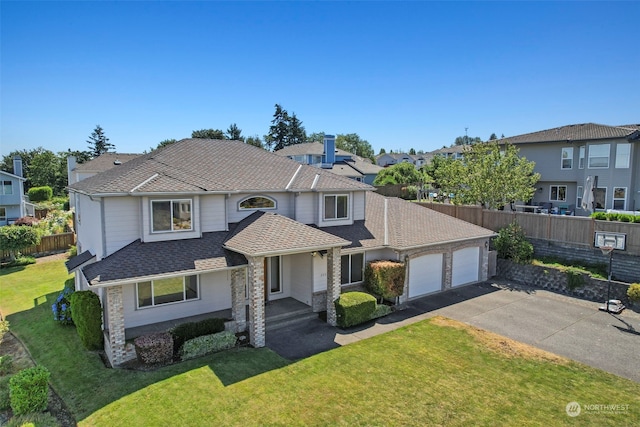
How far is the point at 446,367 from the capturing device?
11711 mm

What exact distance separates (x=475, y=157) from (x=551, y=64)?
864cm

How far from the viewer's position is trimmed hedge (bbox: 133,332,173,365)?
1169cm

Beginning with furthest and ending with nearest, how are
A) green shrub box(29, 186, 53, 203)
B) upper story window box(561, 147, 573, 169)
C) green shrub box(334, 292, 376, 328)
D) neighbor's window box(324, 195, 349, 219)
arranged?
1. green shrub box(29, 186, 53, 203)
2. upper story window box(561, 147, 573, 169)
3. neighbor's window box(324, 195, 349, 219)
4. green shrub box(334, 292, 376, 328)

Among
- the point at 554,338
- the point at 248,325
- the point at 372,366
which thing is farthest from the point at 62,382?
the point at 554,338

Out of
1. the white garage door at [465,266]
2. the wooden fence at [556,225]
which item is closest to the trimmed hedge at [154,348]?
the white garage door at [465,266]

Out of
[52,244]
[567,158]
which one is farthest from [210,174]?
[567,158]

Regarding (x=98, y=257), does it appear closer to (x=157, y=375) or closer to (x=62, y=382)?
(x=62, y=382)

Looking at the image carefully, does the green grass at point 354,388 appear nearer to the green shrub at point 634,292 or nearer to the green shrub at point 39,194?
the green shrub at point 634,292

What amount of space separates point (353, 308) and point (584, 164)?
25139 millimetres

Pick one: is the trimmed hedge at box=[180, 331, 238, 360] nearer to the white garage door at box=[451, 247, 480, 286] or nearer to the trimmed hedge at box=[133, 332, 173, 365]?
the trimmed hedge at box=[133, 332, 173, 365]

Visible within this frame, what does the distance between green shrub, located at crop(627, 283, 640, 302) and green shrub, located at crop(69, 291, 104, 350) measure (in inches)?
873

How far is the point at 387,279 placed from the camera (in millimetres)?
16672

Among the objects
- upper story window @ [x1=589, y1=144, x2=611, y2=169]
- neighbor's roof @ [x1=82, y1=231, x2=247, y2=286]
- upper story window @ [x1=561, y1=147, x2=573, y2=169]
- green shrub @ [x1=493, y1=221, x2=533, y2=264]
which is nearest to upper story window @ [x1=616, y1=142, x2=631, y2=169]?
upper story window @ [x1=589, y1=144, x2=611, y2=169]

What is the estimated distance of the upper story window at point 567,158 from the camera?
1201 inches
